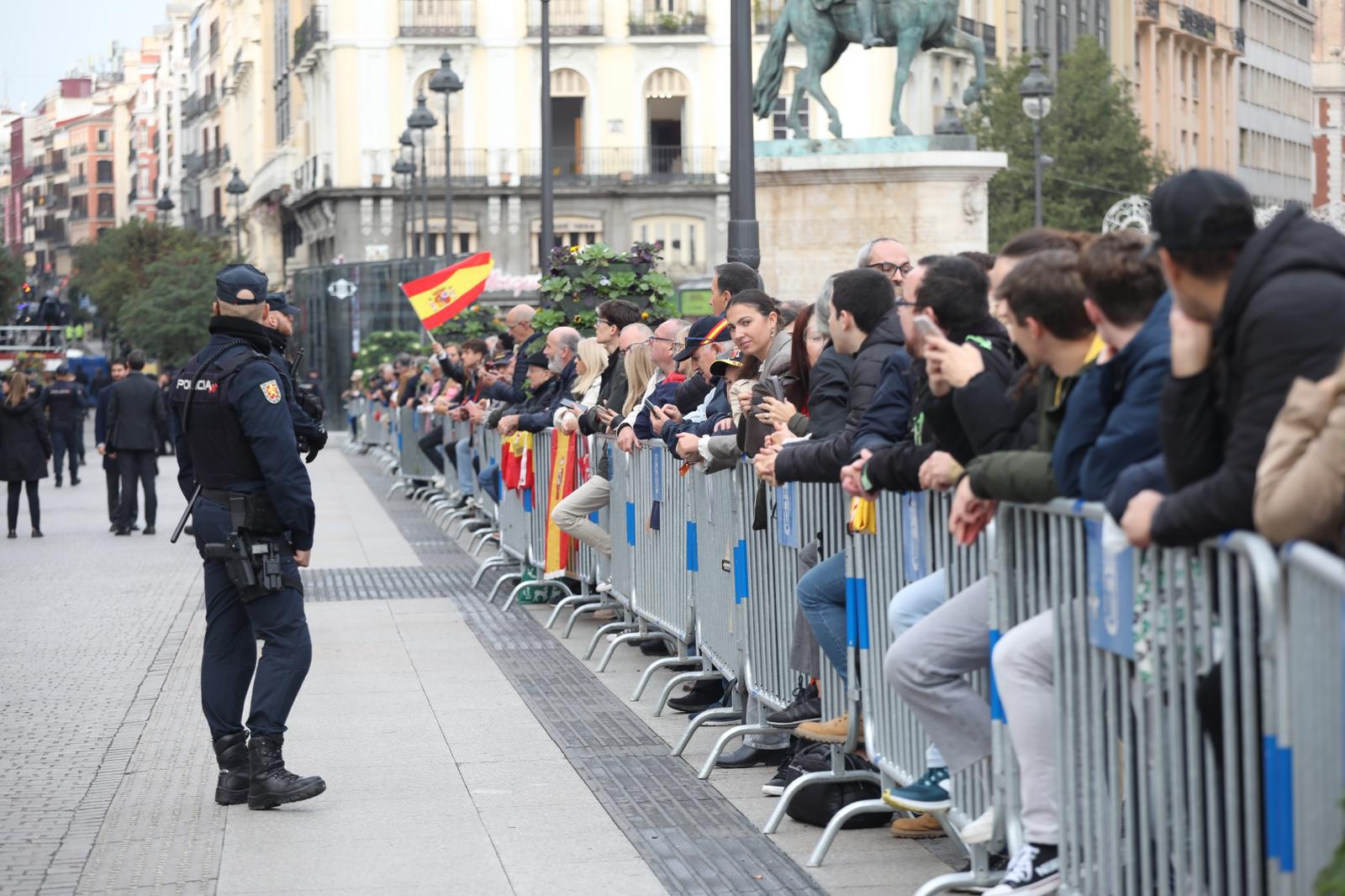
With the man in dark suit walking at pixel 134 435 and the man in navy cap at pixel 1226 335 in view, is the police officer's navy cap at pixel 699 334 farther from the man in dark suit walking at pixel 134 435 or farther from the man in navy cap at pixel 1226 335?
the man in dark suit walking at pixel 134 435

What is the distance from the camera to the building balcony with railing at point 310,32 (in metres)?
68.8

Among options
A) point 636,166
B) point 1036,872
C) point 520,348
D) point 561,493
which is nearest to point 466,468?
point 520,348

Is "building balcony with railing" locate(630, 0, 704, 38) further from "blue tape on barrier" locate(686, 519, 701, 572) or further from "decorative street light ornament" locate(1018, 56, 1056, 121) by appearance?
"blue tape on barrier" locate(686, 519, 701, 572)

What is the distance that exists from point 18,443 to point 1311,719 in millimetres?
20872

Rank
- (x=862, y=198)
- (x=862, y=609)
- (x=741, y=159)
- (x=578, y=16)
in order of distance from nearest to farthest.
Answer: (x=862, y=609), (x=741, y=159), (x=862, y=198), (x=578, y=16)

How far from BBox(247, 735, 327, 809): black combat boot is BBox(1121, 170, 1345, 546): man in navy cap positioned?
4.07 m

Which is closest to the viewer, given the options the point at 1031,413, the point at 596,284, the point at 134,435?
the point at 1031,413

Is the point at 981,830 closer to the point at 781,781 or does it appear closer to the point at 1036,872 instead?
the point at 1036,872

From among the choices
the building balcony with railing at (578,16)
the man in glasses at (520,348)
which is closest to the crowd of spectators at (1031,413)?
the man in glasses at (520,348)

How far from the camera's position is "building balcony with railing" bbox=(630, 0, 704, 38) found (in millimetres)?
69312

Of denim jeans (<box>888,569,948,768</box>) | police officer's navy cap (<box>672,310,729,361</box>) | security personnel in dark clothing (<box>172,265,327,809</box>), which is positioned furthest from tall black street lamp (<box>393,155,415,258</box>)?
denim jeans (<box>888,569,948,768</box>)

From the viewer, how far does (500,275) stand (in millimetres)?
49781

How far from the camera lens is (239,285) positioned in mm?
8062

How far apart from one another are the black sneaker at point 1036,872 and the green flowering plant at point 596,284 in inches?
446
